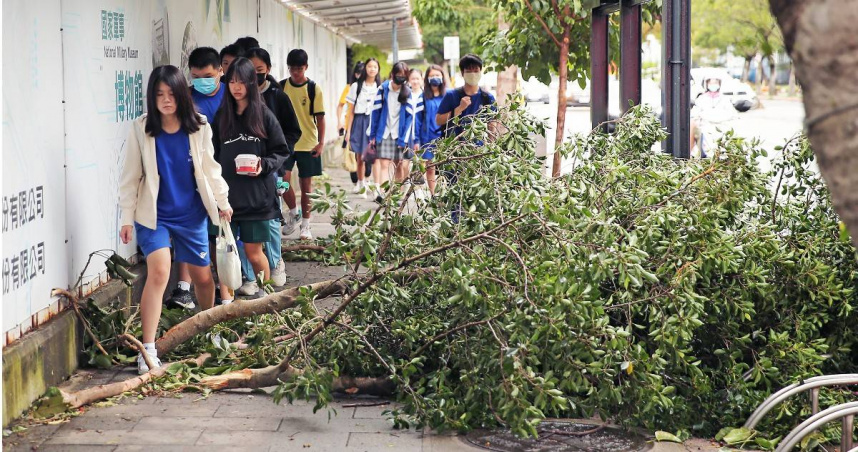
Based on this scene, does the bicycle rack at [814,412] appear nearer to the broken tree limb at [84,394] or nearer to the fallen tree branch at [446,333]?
the fallen tree branch at [446,333]

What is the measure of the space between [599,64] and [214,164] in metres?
4.64

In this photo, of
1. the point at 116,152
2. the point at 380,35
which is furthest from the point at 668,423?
the point at 380,35

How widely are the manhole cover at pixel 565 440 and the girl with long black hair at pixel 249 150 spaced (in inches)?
105

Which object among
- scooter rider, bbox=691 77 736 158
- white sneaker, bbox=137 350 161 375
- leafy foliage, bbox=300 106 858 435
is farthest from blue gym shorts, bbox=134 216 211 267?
scooter rider, bbox=691 77 736 158

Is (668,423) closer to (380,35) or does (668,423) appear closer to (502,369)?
(502,369)

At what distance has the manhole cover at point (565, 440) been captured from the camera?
508 cm

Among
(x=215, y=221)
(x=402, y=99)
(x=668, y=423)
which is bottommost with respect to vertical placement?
(x=668, y=423)

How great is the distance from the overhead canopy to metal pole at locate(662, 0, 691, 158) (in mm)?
10197

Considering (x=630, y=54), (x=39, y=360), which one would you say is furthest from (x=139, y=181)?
(x=630, y=54)

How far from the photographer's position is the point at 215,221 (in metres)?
6.50

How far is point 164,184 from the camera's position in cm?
629

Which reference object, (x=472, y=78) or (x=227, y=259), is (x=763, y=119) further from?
(x=227, y=259)

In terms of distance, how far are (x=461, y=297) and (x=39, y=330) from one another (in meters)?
2.08

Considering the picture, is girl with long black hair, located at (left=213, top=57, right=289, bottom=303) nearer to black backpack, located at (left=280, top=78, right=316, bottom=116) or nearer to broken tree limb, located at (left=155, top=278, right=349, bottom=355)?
broken tree limb, located at (left=155, top=278, right=349, bottom=355)
